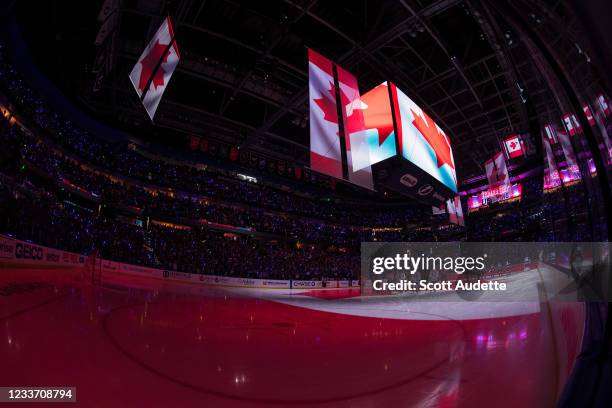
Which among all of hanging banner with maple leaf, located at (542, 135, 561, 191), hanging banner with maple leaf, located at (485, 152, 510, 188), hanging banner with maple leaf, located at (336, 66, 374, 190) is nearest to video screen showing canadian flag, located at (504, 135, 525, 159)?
hanging banner with maple leaf, located at (485, 152, 510, 188)

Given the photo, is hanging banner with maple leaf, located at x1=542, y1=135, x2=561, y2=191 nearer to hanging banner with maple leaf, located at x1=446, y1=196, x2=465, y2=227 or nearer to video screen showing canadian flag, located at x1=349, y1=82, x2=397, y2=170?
video screen showing canadian flag, located at x1=349, y1=82, x2=397, y2=170

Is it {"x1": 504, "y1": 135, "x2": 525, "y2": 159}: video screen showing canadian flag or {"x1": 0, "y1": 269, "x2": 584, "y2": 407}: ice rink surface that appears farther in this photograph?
{"x1": 504, "y1": 135, "x2": 525, "y2": 159}: video screen showing canadian flag

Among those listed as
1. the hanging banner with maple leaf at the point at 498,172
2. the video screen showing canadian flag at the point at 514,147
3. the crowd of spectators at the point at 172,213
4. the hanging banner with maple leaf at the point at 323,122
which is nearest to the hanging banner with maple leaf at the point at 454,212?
the hanging banner with maple leaf at the point at 498,172

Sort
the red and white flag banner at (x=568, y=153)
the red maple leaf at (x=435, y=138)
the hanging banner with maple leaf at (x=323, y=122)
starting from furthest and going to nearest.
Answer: the red maple leaf at (x=435, y=138) → the hanging banner with maple leaf at (x=323, y=122) → the red and white flag banner at (x=568, y=153)

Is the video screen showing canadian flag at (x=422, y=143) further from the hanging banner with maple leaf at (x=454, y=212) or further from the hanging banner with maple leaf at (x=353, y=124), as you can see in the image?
the hanging banner with maple leaf at (x=454, y=212)

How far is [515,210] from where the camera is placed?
26.9m

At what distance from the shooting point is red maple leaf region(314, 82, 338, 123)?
6562 millimetres

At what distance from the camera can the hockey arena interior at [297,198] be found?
1952 mm

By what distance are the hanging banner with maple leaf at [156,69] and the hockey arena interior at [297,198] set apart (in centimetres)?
5

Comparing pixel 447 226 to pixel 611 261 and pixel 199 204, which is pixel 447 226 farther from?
pixel 611 261

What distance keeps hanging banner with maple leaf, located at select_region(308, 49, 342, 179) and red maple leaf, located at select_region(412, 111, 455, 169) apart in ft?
7.38

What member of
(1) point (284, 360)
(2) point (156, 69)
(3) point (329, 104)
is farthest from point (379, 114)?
(1) point (284, 360)

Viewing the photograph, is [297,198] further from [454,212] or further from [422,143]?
[422,143]

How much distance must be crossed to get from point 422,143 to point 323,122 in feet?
8.51
